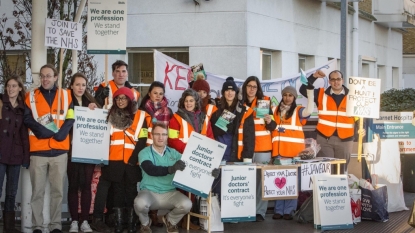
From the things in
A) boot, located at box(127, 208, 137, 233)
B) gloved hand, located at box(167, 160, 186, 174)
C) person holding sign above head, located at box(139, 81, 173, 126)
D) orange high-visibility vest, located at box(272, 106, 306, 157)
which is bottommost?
boot, located at box(127, 208, 137, 233)

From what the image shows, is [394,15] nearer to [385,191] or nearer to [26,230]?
[385,191]

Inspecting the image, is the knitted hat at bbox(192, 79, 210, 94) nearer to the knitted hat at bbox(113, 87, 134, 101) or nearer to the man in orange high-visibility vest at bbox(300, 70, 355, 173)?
the knitted hat at bbox(113, 87, 134, 101)

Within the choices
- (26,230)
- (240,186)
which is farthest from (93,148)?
(240,186)

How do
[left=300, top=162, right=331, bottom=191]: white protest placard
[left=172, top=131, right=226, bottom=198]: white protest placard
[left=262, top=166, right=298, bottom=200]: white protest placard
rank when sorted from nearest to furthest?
1. [left=172, top=131, right=226, bottom=198]: white protest placard
2. [left=262, top=166, right=298, bottom=200]: white protest placard
3. [left=300, top=162, right=331, bottom=191]: white protest placard

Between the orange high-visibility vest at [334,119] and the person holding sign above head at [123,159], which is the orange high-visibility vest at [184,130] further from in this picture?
the orange high-visibility vest at [334,119]

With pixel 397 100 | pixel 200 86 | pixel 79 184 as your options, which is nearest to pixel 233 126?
pixel 200 86

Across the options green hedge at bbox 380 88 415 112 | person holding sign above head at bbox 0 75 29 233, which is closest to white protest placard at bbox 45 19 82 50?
person holding sign above head at bbox 0 75 29 233

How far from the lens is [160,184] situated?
10.2 m

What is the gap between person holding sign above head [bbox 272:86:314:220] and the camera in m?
11.5

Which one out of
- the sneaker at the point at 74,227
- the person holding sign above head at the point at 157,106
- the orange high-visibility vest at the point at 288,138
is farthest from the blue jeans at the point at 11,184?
the orange high-visibility vest at the point at 288,138

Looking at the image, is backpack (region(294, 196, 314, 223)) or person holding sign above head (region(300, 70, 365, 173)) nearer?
backpack (region(294, 196, 314, 223))

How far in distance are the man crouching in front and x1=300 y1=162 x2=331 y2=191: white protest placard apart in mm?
1943

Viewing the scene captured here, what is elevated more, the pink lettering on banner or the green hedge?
the pink lettering on banner

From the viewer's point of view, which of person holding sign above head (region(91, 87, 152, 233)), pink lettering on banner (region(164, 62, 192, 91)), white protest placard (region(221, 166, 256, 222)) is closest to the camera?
person holding sign above head (region(91, 87, 152, 233))
